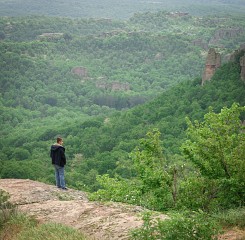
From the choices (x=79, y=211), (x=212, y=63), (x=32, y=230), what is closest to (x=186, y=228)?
Answer: (x=32, y=230)

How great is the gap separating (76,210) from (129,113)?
46.9 m

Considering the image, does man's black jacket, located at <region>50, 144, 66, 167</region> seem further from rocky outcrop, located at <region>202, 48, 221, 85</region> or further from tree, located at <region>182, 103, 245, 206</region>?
rocky outcrop, located at <region>202, 48, 221, 85</region>

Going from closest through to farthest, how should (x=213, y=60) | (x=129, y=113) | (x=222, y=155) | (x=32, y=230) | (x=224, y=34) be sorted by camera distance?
(x=32, y=230) → (x=222, y=155) → (x=213, y=60) → (x=129, y=113) → (x=224, y=34)

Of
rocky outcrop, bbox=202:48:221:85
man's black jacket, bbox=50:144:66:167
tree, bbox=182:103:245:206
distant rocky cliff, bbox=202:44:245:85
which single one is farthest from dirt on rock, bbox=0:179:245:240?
rocky outcrop, bbox=202:48:221:85

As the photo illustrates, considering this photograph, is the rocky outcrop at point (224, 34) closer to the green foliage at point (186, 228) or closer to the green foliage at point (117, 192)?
the green foliage at point (117, 192)

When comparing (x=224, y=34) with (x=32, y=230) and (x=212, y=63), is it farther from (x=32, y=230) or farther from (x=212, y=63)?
(x=32, y=230)

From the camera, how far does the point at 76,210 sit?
14.9 metres

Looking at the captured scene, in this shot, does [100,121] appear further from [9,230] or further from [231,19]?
[231,19]

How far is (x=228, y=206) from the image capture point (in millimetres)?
15852

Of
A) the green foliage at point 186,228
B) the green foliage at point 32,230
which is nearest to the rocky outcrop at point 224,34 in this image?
the green foliage at point 32,230

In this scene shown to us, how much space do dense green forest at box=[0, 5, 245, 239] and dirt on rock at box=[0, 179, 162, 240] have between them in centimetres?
109

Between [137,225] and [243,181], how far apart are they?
4137 millimetres

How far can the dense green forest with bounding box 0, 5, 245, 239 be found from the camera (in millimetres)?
16844

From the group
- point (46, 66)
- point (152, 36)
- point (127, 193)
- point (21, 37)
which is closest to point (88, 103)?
point (46, 66)
